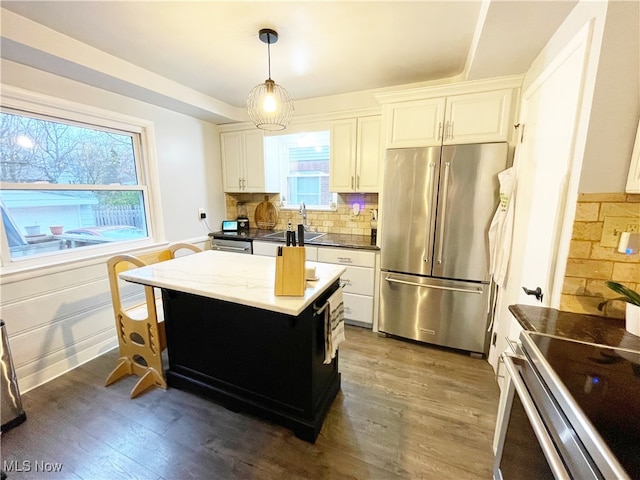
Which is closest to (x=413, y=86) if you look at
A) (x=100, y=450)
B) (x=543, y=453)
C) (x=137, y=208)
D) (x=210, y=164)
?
(x=210, y=164)

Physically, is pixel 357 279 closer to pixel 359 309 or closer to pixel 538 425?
pixel 359 309

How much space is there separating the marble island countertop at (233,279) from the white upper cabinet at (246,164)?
166cm

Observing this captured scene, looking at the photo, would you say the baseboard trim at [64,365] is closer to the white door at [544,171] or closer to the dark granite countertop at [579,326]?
the dark granite countertop at [579,326]

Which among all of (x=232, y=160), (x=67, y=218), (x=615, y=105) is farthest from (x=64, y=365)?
(x=615, y=105)

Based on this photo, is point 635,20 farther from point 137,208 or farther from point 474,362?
point 137,208

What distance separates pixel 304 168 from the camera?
359 centimetres

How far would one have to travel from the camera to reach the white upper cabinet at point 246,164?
3.42m

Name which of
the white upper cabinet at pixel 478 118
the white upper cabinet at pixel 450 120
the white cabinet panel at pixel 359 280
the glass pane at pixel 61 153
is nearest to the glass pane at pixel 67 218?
the glass pane at pixel 61 153

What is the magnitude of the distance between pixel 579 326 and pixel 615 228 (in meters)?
0.45

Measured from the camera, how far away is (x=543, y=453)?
0.81 metres

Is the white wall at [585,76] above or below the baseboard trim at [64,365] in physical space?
above

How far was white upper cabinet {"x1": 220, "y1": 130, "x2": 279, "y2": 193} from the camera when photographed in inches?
135

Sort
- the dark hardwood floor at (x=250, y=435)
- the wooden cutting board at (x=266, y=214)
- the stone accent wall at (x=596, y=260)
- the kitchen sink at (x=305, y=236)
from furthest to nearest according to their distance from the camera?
the wooden cutting board at (x=266, y=214)
the kitchen sink at (x=305, y=236)
the dark hardwood floor at (x=250, y=435)
the stone accent wall at (x=596, y=260)

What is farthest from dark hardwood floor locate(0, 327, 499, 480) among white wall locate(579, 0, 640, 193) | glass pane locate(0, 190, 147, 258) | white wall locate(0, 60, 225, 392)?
white wall locate(579, 0, 640, 193)
